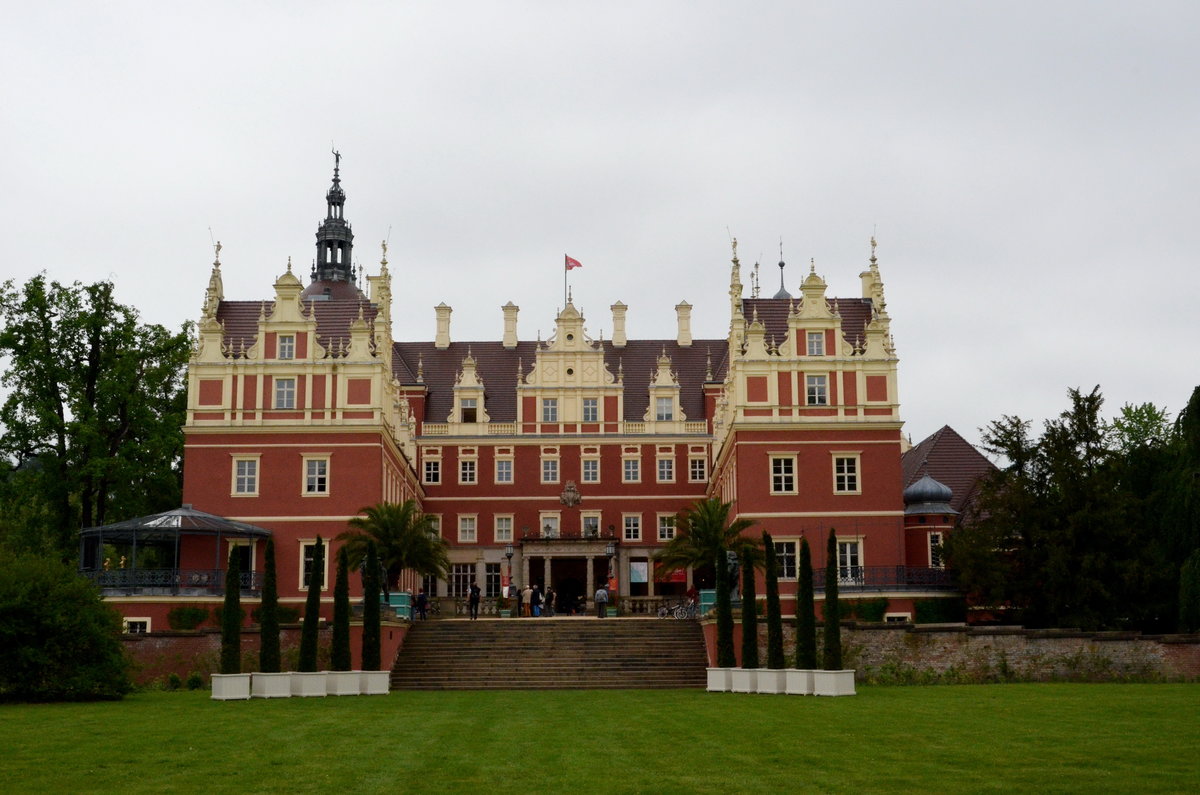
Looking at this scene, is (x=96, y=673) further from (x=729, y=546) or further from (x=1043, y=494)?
(x=1043, y=494)

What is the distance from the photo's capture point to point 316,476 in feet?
162

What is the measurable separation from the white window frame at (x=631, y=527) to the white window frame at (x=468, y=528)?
702cm

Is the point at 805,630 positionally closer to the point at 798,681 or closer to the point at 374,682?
the point at 798,681

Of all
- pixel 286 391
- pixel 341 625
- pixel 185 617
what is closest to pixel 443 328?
pixel 286 391

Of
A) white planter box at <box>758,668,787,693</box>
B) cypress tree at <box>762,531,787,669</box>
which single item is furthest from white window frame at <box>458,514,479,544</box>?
white planter box at <box>758,668,787,693</box>

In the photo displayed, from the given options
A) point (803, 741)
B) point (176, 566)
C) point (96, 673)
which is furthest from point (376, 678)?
point (803, 741)

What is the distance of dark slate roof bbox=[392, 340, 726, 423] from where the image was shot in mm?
65562

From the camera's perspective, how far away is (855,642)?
39.9 m

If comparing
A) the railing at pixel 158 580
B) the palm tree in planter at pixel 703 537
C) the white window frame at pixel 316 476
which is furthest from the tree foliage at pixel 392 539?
the palm tree in planter at pixel 703 537

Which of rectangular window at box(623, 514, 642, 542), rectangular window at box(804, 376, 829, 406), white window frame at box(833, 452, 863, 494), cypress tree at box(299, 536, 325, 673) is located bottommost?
cypress tree at box(299, 536, 325, 673)

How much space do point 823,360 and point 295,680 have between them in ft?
82.0

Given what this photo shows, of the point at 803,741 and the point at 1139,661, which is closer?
the point at 803,741

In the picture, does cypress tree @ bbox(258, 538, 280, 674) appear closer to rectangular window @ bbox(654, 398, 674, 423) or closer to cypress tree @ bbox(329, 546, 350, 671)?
cypress tree @ bbox(329, 546, 350, 671)

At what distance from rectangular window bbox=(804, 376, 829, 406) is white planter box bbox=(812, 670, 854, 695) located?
19.7m
